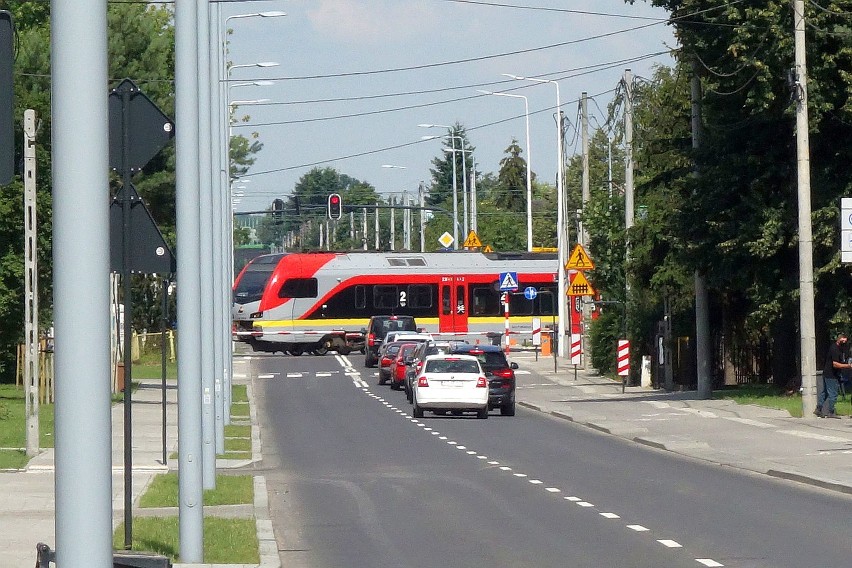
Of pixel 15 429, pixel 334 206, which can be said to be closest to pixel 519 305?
pixel 334 206

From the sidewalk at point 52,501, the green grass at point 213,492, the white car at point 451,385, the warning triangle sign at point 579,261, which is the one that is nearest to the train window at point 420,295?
the warning triangle sign at point 579,261

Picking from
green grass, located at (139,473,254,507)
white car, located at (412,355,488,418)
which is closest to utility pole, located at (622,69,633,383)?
white car, located at (412,355,488,418)

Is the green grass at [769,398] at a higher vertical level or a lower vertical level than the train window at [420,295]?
lower

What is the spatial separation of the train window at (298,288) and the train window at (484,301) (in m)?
7.21

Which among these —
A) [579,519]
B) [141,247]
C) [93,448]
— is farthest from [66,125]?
[579,519]

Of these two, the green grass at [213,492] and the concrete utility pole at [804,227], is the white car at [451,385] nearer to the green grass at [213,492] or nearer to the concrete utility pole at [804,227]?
the concrete utility pole at [804,227]

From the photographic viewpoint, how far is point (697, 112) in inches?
1569

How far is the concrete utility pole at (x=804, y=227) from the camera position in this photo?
32.1 metres

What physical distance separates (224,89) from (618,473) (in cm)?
1860

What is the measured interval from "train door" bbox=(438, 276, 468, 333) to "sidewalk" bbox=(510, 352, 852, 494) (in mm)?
22291

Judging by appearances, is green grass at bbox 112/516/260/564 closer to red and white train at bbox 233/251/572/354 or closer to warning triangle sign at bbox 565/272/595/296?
warning triangle sign at bbox 565/272/595/296

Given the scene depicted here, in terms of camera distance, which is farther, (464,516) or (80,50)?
(464,516)

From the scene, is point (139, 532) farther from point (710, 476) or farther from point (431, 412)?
point (431, 412)

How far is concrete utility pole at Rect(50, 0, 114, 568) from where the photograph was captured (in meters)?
5.80
